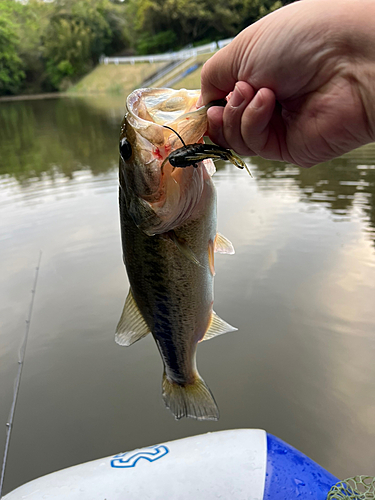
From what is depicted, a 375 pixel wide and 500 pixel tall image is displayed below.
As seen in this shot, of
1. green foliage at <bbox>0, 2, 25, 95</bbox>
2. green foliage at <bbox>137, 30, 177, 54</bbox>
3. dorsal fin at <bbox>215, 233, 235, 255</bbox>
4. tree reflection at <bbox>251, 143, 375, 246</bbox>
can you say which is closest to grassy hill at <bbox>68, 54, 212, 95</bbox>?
green foliage at <bbox>137, 30, 177, 54</bbox>

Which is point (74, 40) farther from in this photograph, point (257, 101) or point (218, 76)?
point (257, 101)

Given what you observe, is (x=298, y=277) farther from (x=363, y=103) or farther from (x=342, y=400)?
(x=363, y=103)

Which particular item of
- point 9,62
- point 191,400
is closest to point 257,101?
point 191,400

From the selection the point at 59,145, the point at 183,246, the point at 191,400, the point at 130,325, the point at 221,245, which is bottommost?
the point at 59,145

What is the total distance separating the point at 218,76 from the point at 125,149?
0.42 m

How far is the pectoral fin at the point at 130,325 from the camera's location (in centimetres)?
181

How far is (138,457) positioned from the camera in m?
2.36

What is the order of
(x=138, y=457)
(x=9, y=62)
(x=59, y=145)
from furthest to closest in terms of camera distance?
(x=9, y=62), (x=59, y=145), (x=138, y=457)

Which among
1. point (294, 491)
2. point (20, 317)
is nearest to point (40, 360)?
point (20, 317)

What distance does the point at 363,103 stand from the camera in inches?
46.9

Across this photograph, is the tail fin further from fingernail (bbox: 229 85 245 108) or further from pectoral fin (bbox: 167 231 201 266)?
fingernail (bbox: 229 85 245 108)

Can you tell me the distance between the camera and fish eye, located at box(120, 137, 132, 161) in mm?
1296

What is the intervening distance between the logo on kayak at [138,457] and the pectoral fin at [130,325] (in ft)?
3.26

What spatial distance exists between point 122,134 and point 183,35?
48.3 m
